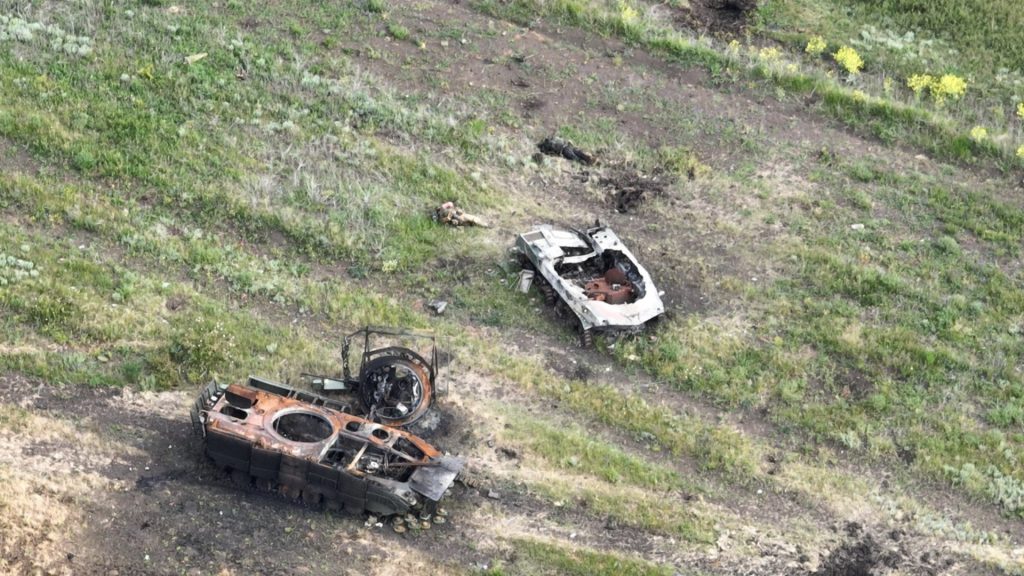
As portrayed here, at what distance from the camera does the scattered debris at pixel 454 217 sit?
22516 mm

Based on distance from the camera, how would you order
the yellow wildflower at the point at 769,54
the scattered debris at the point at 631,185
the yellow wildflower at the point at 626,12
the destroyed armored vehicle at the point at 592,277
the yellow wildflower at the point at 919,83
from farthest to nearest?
the yellow wildflower at the point at 626,12 < the yellow wildflower at the point at 769,54 < the yellow wildflower at the point at 919,83 < the scattered debris at the point at 631,185 < the destroyed armored vehicle at the point at 592,277

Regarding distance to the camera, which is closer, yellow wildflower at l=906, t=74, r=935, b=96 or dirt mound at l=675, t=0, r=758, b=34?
yellow wildflower at l=906, t=74, r=935, b=96

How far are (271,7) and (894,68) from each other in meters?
15.6

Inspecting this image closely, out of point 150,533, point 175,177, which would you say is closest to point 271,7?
point 175,177

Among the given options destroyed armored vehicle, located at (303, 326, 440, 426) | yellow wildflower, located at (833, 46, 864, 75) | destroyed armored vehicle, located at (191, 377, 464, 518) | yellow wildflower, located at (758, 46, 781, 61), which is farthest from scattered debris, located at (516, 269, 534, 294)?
yellow wildflower, located at (833, 46, 864, 75)

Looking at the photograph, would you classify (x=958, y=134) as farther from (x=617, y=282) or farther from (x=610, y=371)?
(x=610, y=371)

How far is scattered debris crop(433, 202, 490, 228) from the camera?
22516mm

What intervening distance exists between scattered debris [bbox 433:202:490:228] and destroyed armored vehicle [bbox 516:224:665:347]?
1400 millimetres

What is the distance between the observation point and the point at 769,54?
2862cm

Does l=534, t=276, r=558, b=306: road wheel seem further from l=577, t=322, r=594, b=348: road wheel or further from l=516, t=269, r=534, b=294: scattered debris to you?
l=577, t=322, r=594, b=348: road wheel

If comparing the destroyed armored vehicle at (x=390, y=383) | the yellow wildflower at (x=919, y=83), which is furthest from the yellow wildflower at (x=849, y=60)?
the destroyed armored vehicle at (x=390, y=383)

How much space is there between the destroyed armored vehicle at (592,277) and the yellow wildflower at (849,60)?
33.9 feet

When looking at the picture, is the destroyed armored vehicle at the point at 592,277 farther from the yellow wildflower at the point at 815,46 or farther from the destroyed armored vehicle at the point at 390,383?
the yellow wildflower at the point at 815,46

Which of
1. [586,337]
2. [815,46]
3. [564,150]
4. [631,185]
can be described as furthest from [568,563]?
[815,46]
